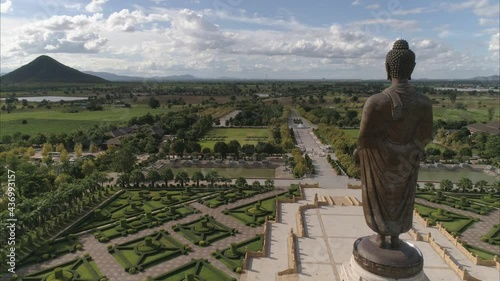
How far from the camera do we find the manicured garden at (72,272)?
26.2 metres

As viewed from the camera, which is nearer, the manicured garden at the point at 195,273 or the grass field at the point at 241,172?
the manicured garden at the point at 195,273

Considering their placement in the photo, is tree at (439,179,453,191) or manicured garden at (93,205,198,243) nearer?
manicured garden at (93,205,198,243)

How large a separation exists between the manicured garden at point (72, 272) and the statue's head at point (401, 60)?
24.2 m

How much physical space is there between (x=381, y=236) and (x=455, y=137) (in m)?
74.2

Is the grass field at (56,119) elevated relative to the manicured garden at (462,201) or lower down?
elevated

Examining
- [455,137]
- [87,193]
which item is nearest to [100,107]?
[87,193]

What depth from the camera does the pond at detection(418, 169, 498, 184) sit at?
182 ft

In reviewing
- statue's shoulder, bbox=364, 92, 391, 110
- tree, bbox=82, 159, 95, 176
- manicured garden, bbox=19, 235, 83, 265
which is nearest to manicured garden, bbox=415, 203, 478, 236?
statue's shoulder, bbox=364, 92, 391, 110

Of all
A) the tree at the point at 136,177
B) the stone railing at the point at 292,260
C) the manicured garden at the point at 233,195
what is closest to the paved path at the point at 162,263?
the manicured garden at the point at 233,195

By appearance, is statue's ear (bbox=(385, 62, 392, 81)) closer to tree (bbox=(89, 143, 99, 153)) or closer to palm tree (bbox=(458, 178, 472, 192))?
palm tree (bbox=(458, 178, 472, 192))

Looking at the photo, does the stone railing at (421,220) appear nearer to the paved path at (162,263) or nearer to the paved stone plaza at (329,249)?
the paved stone plaza at (329,249)

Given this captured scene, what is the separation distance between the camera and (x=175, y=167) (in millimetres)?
61812

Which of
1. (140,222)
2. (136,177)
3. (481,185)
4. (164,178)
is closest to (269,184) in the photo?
(164,178)

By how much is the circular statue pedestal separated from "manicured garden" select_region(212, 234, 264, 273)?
15.5 metres
